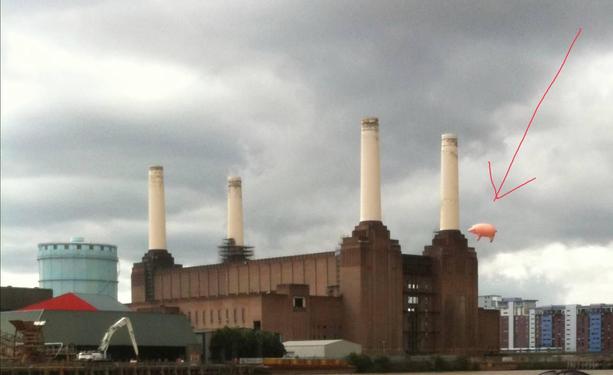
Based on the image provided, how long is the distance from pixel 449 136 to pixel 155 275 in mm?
53138

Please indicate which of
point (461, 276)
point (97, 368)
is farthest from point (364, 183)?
point (97, 368)

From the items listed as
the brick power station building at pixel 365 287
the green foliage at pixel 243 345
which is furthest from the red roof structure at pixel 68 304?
the brick power station building at pixel 365 287

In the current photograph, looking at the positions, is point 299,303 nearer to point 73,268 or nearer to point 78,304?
point 78,304

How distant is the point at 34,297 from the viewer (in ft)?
426

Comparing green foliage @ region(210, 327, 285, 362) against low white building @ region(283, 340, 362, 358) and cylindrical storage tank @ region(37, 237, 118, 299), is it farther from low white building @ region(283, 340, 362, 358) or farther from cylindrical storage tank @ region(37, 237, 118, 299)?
cylindrical storage tank @ region(37, 237, 118, 299)

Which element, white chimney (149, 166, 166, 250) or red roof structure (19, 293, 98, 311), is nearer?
red roof structure (19, 293, 98, 311)

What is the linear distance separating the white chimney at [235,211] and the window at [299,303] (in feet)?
109

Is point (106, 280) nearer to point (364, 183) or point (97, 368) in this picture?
point (364, 183)

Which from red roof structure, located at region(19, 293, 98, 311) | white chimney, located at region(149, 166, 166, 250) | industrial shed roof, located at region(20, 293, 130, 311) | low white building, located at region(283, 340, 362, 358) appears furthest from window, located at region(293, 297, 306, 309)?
white chimney, located at region(149, 166, 166, 250)

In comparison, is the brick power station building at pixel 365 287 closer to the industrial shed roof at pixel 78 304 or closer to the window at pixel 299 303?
the window at pixel 299 303

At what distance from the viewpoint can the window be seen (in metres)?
132

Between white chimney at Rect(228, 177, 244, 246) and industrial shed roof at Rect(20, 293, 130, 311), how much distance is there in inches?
1928

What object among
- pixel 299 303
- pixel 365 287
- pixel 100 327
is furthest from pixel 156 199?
pixel 100 327

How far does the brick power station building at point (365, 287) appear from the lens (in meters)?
132
